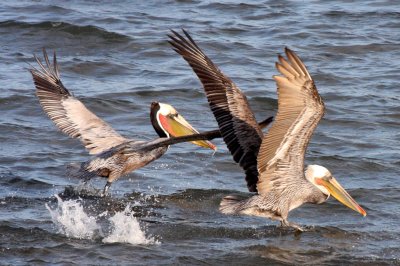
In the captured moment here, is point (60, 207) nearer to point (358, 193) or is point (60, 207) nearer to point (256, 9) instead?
point (358, 193)

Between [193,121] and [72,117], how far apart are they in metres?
2.31

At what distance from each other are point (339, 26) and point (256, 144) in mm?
8476

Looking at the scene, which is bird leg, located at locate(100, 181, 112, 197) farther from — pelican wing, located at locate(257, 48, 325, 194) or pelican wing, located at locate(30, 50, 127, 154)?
pelican wing, located at locate(257, 48, 325, 194)

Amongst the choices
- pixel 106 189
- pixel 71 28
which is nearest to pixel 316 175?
pixel 106 189

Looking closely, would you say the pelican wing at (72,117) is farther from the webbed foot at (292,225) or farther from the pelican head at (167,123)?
the webbed foot at (292,225)

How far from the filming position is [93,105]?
1284 cm

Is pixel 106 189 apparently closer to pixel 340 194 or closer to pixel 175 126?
pixel 175 126

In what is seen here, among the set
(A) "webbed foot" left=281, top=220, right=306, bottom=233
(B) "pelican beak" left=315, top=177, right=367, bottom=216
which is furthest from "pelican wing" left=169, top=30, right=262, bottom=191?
(B) "pelican beak" left=315, top=177, right=367, bottom=216

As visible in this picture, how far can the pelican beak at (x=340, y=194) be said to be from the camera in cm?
884

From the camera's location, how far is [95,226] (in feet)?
27.5

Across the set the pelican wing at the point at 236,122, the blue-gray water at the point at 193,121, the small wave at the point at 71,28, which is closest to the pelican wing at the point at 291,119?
the pelican wing at the point at 236,122

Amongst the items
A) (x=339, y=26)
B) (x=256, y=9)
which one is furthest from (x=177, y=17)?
(x=339, y=26)

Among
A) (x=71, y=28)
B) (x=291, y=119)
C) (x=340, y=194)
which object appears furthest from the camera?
(x=71, y=28)

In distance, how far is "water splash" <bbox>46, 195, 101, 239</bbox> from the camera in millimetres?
8188
